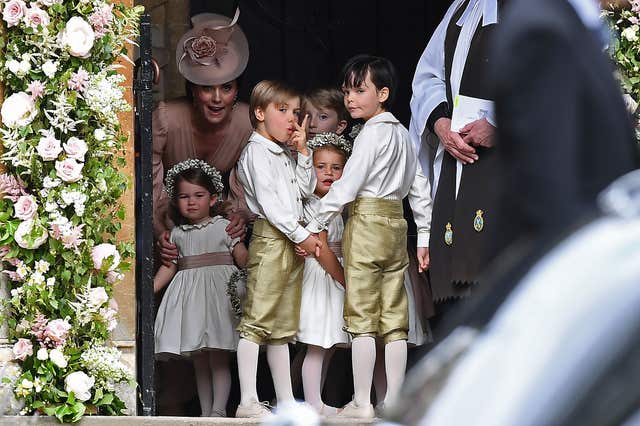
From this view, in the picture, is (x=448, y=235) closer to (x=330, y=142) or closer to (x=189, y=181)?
(x=330, y=142)

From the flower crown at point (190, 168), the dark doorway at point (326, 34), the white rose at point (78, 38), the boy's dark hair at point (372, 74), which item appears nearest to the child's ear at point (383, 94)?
the boy's dark hair at point (372, 74)

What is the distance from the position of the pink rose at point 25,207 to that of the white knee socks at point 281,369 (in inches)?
52.4

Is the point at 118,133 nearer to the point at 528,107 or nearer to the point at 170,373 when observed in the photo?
the point at 170,373

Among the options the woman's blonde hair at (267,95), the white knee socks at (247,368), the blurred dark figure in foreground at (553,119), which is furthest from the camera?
the woman's blonde hair at (267,95)

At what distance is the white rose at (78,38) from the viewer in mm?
5441

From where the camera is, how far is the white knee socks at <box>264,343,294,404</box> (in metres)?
6.16

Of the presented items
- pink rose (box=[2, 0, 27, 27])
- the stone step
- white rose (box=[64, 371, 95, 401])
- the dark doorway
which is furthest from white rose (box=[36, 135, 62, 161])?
the dark doorway

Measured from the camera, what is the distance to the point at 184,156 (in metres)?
7.09

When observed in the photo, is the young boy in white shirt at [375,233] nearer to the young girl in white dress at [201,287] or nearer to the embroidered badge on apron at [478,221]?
the embroidered badge on apron at [478,221]

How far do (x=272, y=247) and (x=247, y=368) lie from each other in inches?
21.1

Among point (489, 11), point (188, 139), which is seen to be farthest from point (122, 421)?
point (489, 11)

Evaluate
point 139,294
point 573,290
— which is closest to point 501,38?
point 573,290

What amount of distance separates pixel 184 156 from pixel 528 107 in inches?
232

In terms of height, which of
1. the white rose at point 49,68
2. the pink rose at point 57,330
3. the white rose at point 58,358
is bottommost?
the white rose at point 58,358
